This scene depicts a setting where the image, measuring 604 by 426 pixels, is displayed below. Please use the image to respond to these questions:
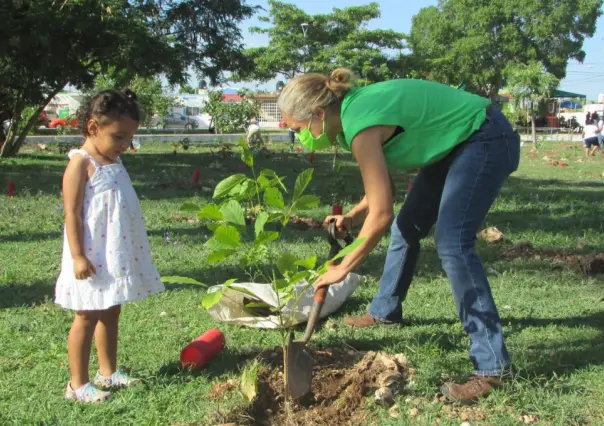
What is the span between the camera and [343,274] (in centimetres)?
244

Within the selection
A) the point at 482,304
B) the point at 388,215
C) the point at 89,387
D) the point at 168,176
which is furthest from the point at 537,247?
the point at 168,176

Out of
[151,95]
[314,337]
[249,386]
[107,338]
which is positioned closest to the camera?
[249,386]

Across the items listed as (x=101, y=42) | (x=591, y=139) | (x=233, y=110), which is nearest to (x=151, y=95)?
(x=233, y=110)

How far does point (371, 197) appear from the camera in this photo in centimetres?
245

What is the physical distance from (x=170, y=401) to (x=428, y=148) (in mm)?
1495

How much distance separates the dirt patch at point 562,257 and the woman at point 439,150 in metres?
2.41

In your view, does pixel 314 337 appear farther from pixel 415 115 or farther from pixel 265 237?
pixel 415 115

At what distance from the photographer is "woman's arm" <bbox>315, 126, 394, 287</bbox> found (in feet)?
8.00

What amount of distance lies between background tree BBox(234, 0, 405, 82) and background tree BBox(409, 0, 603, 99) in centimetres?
399

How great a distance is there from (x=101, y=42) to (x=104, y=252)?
470 inches

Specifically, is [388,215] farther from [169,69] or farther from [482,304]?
[169,69]

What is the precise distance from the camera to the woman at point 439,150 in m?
2.47

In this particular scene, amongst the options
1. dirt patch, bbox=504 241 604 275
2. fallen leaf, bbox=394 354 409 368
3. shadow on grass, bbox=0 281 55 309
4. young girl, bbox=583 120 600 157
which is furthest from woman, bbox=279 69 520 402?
young girl, bbox=583 120 600 157

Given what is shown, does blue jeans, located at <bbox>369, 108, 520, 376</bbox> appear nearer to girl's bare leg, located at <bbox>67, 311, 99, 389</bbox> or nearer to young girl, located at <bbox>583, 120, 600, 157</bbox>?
girl's bare leg, located at <bbox>67, 311, 99, 389</bbox>
